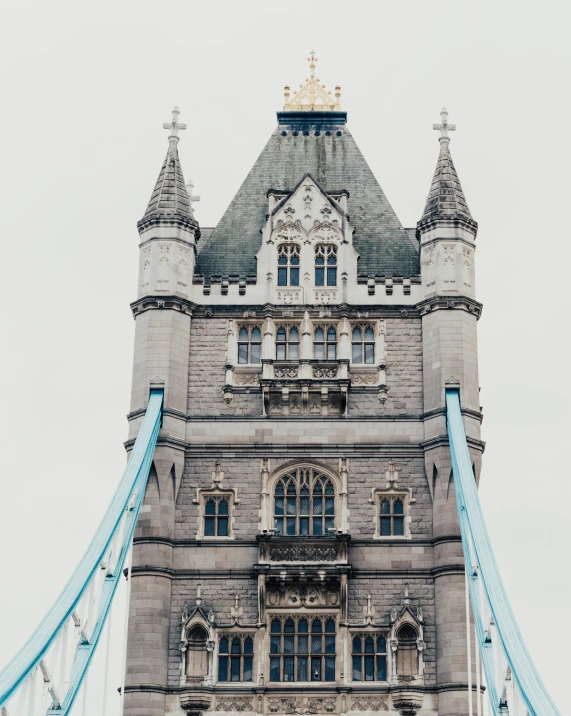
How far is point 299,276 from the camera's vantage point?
150 feet

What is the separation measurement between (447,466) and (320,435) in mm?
3729

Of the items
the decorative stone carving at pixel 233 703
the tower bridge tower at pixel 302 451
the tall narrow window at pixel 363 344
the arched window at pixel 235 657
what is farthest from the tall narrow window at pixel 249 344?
the decorative stone carving at pixel 233 703

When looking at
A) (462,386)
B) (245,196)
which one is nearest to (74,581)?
(462,386)

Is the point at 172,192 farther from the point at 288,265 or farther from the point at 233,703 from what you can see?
the point at 233,703

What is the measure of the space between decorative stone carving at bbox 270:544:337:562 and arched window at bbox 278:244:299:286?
848cm

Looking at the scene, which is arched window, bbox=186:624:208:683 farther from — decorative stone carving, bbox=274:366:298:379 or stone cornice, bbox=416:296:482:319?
stone cornice, bbox=416:296:482:319

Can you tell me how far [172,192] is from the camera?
Result: 46500 millimetres

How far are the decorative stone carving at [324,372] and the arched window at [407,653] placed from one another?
7634 mm

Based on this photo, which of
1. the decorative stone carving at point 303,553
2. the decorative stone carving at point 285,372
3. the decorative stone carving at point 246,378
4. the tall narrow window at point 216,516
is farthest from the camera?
the decorative stone carving at point 246,378

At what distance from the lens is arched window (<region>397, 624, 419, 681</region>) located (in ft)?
131

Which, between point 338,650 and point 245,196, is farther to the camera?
point 245,196

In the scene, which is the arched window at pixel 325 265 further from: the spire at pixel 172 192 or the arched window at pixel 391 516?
the arched window at pixel 391 516

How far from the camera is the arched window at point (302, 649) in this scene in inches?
1594

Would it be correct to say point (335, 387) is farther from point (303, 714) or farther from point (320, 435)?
point (303, 714)
